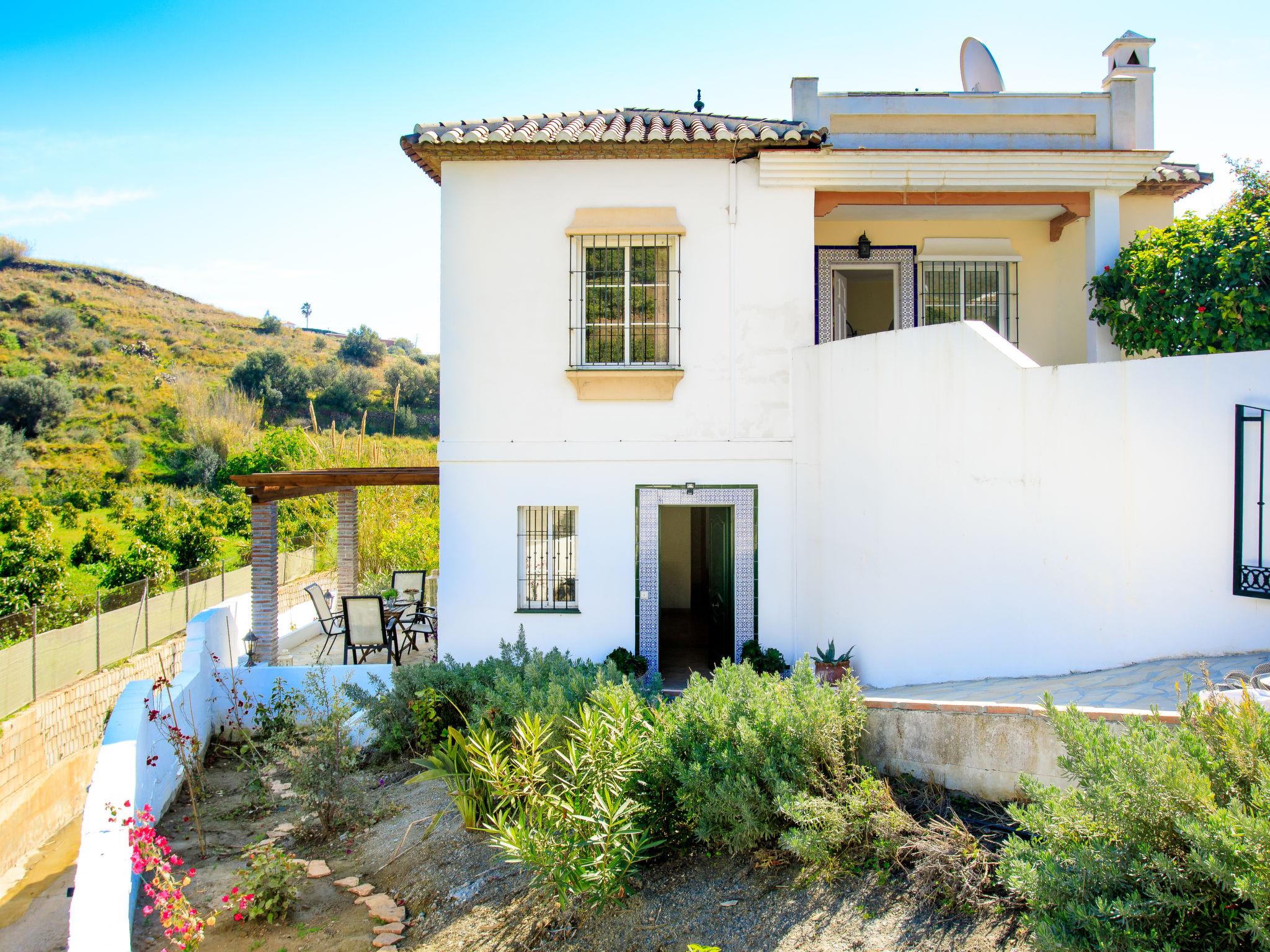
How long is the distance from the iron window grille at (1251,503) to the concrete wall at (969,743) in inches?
84.6

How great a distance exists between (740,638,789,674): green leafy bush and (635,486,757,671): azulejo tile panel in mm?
275

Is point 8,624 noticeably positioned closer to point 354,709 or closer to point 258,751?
point 258,751

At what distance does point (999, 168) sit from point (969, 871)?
8.61m

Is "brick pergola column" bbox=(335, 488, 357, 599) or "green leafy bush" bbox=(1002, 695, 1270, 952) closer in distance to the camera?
"green leafy bush" bbox=(1002, 695, 1270, 952)

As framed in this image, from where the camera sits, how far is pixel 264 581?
11.5 meters

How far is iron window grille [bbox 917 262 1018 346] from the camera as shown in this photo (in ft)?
38.0

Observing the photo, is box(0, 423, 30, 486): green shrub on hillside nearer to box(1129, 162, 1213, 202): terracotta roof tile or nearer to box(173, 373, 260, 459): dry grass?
box(173, 373, 260, 459): dry grass

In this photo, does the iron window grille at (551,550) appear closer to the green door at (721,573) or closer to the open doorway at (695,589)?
the open doorway at (695,589)

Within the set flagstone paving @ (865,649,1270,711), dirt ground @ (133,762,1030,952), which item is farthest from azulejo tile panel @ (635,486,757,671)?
dirt ground @ (133,762,1030,952)

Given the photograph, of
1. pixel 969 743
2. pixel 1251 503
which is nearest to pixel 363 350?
pixel 1251 503

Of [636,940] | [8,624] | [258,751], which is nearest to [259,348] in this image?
[8,624]

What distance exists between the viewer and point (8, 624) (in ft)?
37.1

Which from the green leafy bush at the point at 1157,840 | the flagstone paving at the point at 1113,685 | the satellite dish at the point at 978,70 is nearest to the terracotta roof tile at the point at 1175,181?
the satellite dish at the point at 978,70

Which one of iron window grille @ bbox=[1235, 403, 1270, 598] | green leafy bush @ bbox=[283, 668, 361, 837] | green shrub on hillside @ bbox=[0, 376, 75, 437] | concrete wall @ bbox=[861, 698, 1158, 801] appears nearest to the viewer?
concrete wall @ bbox=[861, 698, 1158, 801]
